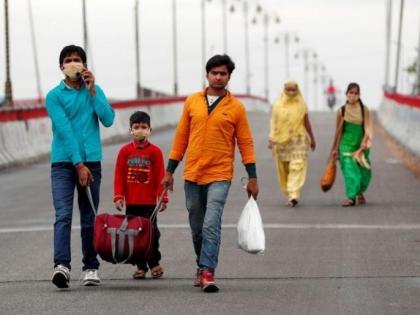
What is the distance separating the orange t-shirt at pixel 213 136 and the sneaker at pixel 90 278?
1.07 metres

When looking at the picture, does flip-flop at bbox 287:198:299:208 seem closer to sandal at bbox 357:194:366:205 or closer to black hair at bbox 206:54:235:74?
sandal at bbox 357:194:366:205

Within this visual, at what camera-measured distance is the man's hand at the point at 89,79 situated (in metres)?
11.4

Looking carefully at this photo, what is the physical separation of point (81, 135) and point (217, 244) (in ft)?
4.50

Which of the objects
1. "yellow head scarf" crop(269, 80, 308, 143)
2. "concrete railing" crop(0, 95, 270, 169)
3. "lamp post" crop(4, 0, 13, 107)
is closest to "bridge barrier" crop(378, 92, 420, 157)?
"concrete railing" crop(0, 95, 270, 169)

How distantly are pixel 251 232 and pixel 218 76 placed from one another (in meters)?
1.25

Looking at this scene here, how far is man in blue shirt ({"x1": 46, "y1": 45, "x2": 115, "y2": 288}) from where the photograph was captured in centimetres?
1141

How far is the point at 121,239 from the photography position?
11.4m

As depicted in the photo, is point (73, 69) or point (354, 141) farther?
point (354, 141)

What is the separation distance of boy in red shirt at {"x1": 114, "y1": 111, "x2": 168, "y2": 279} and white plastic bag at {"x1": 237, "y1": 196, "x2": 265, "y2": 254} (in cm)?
77

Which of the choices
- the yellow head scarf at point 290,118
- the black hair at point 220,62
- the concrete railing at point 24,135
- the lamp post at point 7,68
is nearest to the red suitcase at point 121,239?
the black hair at point 220,62

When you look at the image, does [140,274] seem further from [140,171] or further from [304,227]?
[304,227]

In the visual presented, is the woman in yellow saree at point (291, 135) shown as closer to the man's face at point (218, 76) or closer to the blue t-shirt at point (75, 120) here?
the blue t-shirt at point (75, 120)

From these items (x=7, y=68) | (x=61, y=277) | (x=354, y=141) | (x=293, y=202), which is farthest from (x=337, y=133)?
(x=7, y=68)

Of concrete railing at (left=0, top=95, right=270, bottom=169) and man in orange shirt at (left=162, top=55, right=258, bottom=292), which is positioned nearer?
man in orange shirt at (left=162, top=55, right=258, bottom=292)
